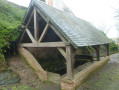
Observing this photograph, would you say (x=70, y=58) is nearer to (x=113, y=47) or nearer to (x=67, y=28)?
(x=67, y=28)

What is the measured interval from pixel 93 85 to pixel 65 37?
314 centimetres

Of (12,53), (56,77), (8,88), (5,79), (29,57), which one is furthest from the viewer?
(12,53)

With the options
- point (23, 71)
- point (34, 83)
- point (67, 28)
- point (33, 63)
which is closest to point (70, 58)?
point (67, 28)

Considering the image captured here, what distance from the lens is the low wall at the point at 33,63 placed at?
18.4 feet

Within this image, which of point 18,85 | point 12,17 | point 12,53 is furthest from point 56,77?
point 12,17

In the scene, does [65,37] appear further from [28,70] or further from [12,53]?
[12,53]

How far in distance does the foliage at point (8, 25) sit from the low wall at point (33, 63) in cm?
108

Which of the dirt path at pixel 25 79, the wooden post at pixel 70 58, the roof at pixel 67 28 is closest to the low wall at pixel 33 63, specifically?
the dirt path at pixel 25 79

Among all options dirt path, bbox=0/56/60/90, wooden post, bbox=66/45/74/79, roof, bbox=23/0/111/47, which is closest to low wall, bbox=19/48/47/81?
dirt path, bbox=0/56/60/90

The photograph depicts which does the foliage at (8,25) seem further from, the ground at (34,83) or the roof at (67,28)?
the roof at (67,28)

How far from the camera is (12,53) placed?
274 inches

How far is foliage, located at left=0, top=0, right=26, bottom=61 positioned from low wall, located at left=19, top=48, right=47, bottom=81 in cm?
108

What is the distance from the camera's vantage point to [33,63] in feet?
20.3

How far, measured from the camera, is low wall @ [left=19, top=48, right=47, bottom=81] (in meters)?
5.62
